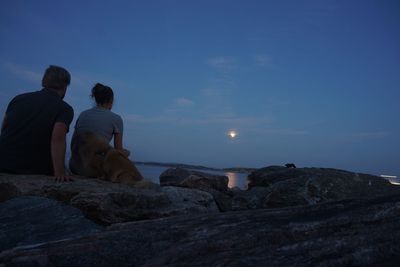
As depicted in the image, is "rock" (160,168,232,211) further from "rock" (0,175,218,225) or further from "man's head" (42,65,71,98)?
"man's head" (42,65,71,98)

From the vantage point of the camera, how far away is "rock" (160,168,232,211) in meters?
7.31

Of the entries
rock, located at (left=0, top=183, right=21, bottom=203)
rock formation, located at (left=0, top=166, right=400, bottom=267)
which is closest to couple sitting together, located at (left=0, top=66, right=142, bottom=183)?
rock, located at (left=0, top=183, right=21, bottom=203)

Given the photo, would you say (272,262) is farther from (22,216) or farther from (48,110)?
(48,110)

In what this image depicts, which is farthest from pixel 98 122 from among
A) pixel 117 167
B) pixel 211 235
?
pixel 211 235

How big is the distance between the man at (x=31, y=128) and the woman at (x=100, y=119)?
72cm

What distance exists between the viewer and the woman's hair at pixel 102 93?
259 inches

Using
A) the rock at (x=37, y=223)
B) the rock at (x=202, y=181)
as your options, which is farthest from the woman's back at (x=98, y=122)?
the rock at (x=37, y=223)

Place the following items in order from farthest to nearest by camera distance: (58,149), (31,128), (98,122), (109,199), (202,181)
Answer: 1. (202,181)
2. (98,122)
3. (31,128)
4. (58,149)
5. (109,199)

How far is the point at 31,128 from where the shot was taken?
564cm

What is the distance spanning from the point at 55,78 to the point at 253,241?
4.80 meters

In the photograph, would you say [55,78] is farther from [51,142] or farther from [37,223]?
[37,223]

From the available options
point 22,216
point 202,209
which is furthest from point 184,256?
point 202,209

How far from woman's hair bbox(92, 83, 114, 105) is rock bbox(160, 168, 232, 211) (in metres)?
2.53

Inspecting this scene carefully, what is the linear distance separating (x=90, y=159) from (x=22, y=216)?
239 centimetres
